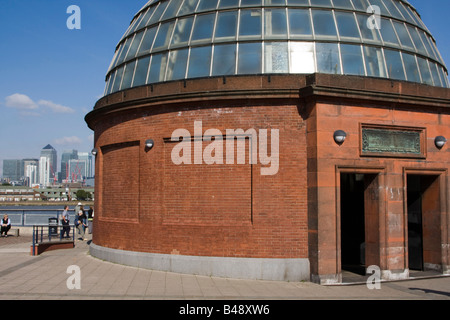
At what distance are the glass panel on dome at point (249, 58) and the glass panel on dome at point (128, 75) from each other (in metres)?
4.74

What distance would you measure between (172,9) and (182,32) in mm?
1749

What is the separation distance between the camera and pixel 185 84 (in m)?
14.1

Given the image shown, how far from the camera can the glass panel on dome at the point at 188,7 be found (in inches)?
633

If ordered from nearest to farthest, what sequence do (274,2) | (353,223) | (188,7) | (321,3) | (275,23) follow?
(275,23)
(274,2)
(321,3)
(188,7)
(353,223)

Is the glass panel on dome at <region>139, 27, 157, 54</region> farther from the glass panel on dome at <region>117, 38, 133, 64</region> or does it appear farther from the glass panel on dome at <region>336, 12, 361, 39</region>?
the glass panel on dome at <region>336, 12, 361, 39</region>

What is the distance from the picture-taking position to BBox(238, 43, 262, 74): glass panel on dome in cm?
1418

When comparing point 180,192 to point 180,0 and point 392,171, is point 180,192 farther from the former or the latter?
point 180,0

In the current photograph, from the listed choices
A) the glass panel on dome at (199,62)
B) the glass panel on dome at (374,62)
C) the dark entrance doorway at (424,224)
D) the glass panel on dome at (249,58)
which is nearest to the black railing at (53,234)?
the glass panel on dome at (199,62)

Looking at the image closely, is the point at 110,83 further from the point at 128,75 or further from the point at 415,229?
the point at 415,229

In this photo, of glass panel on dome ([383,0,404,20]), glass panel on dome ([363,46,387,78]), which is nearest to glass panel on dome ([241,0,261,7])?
glass panel on dome ([363,46,387,78])

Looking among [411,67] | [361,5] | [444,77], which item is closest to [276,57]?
[361,5]

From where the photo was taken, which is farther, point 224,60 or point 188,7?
point 188,7

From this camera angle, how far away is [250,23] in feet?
48.8

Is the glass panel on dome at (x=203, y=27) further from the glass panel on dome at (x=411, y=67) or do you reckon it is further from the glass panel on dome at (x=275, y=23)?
the glass panel on dome at (x=411, y=67)
